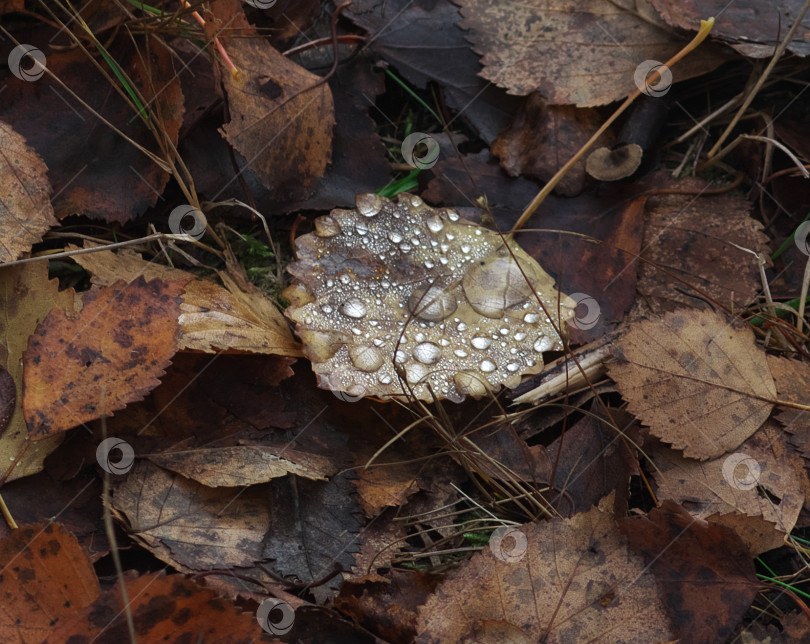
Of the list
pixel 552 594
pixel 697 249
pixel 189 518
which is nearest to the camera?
pixel 552 594

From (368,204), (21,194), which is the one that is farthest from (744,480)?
(21,194)

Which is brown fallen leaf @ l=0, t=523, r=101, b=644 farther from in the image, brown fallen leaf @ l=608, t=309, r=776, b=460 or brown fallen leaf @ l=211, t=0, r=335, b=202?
brown fallen leaf @ l=608, t=309, r=776, b=460

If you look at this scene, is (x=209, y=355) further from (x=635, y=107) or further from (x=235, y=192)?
(x=635, y=107)

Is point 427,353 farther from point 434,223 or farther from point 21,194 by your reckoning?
point 21,194

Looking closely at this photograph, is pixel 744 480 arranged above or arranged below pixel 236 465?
below

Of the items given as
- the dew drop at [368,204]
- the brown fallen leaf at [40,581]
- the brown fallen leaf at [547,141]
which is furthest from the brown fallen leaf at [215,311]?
the brown fallen leaf at [547,141]
